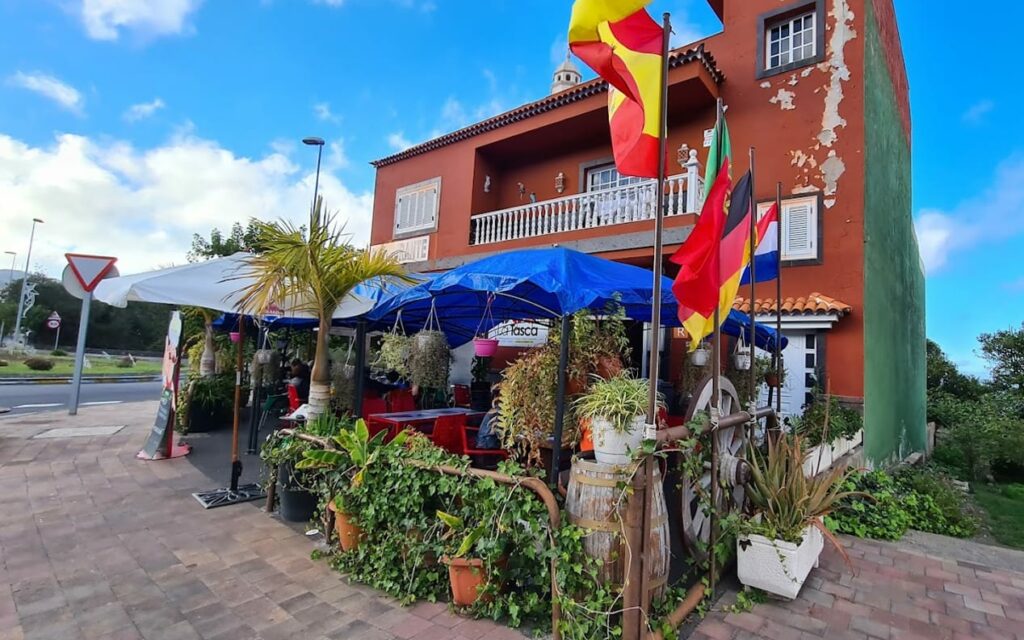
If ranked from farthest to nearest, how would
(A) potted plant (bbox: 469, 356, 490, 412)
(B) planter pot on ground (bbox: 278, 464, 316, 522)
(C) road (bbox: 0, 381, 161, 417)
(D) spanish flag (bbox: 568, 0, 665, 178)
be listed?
(C) road (bbox: 0, 381, 161, 417) → (A) potted plant (bbox: 469, 356, 490, 412) → (B) planter pot on ground (bbox: 278, 464, 316, 522) → (D) spanish flag (bbox: 568, 0, 665, 178)

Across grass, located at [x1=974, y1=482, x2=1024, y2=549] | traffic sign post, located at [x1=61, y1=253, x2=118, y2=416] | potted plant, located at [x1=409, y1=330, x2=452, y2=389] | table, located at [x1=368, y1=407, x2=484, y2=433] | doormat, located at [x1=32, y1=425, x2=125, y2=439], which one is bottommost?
grass, located at [x1=974, y1=482, x2=1024, y2=549]

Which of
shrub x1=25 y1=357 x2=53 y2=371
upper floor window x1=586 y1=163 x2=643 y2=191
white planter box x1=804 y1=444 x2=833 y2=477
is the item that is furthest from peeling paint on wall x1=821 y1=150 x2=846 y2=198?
shrub x1=25 y1=357 x2=53 y2=371

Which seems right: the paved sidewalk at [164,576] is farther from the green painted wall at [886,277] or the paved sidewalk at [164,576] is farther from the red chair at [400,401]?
the green painted wall at [886,277]

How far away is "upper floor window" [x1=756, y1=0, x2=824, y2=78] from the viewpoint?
27.5ft

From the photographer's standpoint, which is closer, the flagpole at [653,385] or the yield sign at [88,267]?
the flagpole at [653,385]

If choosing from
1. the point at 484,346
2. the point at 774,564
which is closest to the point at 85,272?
the point at 484,346

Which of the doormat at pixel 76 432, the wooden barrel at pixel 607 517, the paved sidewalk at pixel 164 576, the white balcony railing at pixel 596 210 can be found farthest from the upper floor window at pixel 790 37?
the doormat at pixel 76 432

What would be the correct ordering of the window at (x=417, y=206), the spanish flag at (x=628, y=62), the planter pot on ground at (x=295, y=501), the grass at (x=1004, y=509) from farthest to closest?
1. the window at (x=417, y=206)
2. the grass at (x=1004, y=509)
3. the planter pot on ground at (x=295, y=501)
4. the spanish flag at (x=628, y=62)

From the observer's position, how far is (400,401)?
707 centimetres

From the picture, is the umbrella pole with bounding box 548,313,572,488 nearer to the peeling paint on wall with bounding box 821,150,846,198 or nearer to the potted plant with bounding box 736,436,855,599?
the potted plant with bounding box 736,436,855,599

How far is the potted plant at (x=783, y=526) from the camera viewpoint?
306 centimetres

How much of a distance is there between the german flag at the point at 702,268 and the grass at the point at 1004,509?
631cm

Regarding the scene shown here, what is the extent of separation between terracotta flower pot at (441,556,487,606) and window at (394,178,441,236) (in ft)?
34.1

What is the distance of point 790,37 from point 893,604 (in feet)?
30.2
